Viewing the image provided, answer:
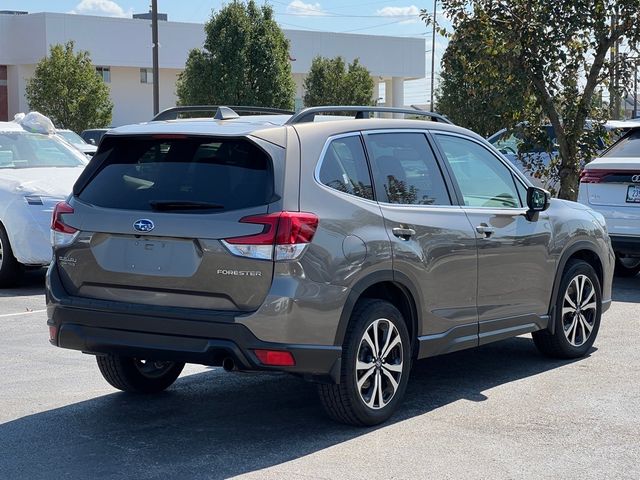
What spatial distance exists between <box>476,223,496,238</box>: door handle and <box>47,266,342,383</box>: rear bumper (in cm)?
164

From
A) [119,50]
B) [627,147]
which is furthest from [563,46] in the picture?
[119,50]

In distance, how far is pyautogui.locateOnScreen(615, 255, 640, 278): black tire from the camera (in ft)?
43.7

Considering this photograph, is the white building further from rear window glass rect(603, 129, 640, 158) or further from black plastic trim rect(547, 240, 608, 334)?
black plastic trim rect(547, 240, 608, 334)

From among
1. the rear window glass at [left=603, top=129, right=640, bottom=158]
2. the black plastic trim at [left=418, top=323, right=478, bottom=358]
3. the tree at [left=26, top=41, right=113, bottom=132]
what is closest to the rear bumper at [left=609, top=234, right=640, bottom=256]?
the rear window glass at [left=603, top=129, right=640, bottom=158]

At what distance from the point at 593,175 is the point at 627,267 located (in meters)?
1.74

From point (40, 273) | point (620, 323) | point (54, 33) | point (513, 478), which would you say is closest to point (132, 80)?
point (54, 33)

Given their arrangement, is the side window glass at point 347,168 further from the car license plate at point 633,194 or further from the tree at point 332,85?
the tree at point 332,85

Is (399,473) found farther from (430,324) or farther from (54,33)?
(54,33)

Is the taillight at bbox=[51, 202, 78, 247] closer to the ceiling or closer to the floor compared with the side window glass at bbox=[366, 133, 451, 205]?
closer to the floor

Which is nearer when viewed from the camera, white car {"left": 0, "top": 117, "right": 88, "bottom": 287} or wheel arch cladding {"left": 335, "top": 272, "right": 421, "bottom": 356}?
wheel arch cladding {"left": 335, "top": 272, "right": 421, "bottom": 356}

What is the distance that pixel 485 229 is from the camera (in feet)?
23.7

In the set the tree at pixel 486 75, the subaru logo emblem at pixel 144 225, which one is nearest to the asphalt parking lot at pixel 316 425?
the subaru logo emblem at pixel 144 225

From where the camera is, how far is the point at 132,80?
66.2 meters

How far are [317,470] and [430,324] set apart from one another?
4.94 feet
